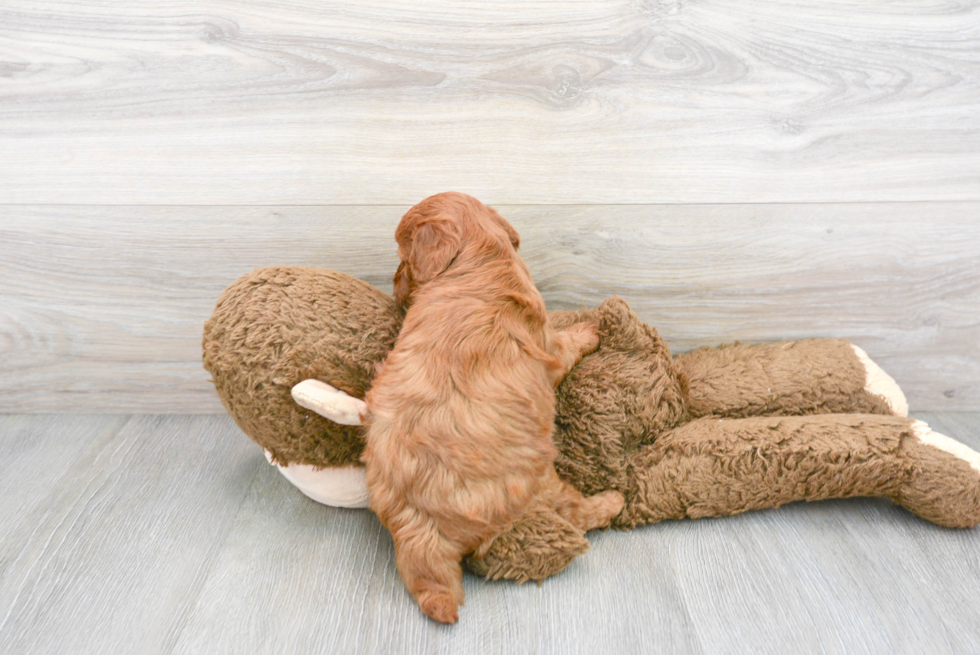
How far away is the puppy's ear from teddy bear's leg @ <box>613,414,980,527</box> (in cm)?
48

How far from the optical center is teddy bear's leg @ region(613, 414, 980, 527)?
42.8 inches

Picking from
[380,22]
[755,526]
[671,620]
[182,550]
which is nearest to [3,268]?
[182,550]

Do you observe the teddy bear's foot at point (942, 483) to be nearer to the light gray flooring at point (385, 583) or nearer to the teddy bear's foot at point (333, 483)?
the light gray flooring at point (385, 583)

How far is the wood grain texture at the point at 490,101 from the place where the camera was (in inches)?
47.9

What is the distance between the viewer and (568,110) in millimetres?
1246

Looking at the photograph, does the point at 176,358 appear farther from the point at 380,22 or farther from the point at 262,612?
the point at 380,22

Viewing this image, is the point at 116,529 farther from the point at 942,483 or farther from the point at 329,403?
the point at 942,483

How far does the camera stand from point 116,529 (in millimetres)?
1128

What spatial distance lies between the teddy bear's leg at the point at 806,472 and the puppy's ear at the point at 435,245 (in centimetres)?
48

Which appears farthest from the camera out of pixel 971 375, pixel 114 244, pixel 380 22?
pixel 971 375

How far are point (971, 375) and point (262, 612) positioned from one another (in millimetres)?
1490

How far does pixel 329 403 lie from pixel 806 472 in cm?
77

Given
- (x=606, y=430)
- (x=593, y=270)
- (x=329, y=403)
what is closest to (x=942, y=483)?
(x=606, y=430)

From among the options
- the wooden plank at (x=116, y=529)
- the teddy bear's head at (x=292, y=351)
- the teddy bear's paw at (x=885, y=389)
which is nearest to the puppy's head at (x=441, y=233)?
the teddy bear's head at (x=292, y=351)
